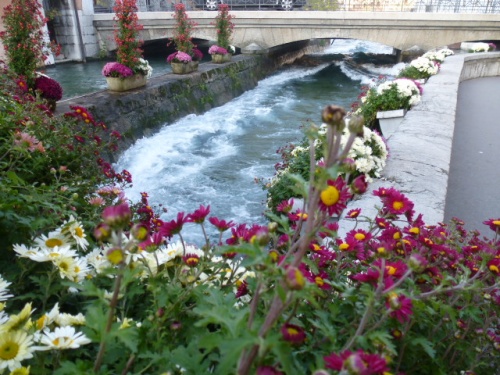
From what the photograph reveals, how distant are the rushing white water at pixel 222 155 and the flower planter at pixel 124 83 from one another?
958mm

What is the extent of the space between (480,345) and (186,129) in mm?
7694

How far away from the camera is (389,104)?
546 centimetres

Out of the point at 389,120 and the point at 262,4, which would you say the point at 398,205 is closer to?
the point at 389,120

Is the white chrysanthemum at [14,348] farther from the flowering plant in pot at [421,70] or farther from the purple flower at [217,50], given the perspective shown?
the purple flower at [217,50]

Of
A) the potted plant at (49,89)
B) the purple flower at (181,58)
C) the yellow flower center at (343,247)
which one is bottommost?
the purple flower at (181,58)

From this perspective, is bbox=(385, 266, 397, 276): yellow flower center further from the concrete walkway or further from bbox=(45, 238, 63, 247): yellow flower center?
the concrete walkway

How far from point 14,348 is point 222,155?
6.75 metres

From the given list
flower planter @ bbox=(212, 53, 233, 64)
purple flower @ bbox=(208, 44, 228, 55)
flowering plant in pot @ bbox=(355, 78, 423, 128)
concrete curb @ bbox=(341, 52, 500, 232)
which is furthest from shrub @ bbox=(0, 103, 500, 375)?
flower planter @ bbox=(212, 53, 233, 64)

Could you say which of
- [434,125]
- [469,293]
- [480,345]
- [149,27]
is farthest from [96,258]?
[149,27]

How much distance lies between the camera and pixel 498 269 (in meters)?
1.24

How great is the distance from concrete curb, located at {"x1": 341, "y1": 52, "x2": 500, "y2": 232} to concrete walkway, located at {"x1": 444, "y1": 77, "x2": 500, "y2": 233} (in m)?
0.35

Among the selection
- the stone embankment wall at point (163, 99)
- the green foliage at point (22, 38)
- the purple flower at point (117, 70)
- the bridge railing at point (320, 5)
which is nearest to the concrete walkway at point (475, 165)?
the stone embankment wall at point (163, 99)

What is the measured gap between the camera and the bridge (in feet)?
50.6

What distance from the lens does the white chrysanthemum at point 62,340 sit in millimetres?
900
